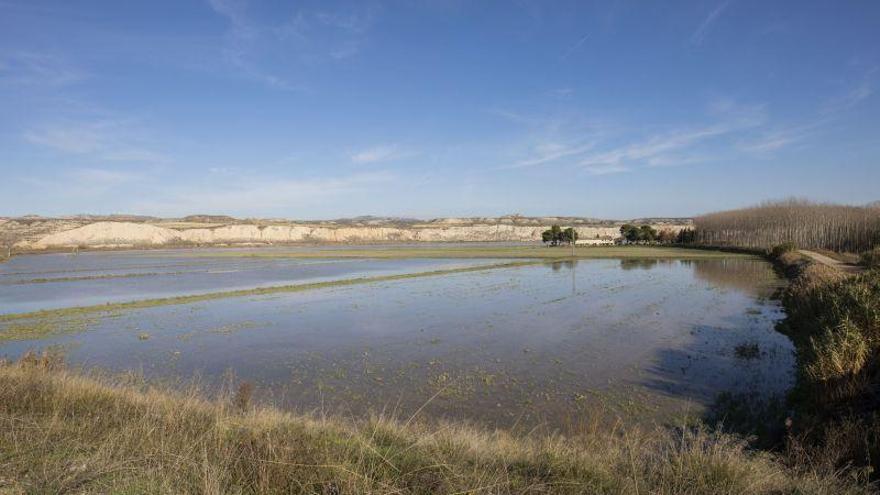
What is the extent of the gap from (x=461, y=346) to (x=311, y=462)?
1012 cm

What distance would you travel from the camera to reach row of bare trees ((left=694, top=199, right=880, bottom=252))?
181 feet

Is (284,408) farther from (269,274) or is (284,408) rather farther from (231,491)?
(269,274)

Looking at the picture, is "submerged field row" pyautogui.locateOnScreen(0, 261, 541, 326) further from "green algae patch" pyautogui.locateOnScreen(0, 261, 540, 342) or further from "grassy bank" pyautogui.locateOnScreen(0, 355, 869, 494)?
"grassy bank" pyautogui.locateOnScreen(0, 355, 869, 494)

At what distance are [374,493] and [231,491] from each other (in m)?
1.31

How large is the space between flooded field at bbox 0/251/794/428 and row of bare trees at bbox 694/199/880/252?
124ft

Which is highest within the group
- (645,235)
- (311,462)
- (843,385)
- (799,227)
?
(799,227)

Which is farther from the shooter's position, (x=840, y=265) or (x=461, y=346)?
(x=840, y=265)

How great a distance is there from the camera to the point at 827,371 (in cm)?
923

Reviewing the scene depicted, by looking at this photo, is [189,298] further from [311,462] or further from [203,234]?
[203,234]

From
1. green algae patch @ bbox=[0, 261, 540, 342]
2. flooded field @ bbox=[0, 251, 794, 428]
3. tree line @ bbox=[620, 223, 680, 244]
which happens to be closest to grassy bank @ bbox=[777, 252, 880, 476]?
flooded field @ bbox=[0, 251, 794, 428]

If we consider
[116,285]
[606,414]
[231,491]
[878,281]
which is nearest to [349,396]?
[606,414]

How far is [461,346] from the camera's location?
596 inches

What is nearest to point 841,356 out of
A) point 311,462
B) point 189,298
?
point 311,462

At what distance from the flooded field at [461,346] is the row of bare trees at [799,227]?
37923 mm
